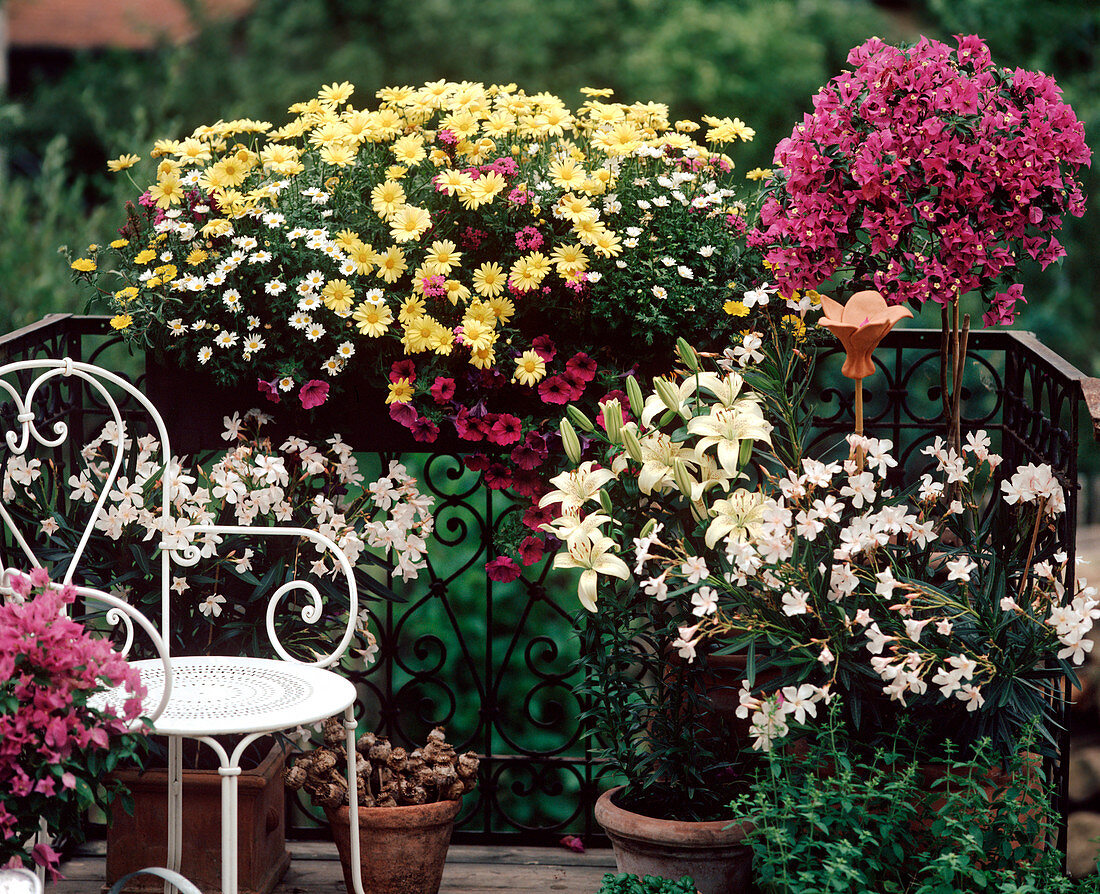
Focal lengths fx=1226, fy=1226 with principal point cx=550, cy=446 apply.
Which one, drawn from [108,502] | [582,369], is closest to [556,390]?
[582,369]

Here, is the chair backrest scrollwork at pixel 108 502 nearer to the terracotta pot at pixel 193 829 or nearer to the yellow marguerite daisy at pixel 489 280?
the terracotta pot at pixel 193 829

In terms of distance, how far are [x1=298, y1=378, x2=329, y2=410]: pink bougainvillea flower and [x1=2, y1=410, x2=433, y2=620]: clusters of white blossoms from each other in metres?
0.10

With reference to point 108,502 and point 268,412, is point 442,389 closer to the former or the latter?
point 268,412

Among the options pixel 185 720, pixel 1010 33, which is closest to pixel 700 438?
pixel 185 720

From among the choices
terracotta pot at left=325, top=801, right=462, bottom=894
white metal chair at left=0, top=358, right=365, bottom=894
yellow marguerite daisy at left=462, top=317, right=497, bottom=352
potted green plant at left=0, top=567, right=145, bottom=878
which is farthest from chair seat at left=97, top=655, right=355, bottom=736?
yellow marguerite daisy at left=462, top=317, right=497, bottom=352

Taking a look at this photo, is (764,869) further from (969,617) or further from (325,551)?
(325,551)

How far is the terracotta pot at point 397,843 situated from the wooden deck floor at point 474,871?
188mm

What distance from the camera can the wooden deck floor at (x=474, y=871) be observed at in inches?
101

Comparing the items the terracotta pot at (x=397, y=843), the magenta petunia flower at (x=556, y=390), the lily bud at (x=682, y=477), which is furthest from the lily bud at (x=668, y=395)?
the terracotta pot at (x=397, y=843)

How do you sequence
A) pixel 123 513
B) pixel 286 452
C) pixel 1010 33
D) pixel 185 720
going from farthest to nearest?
pixel 1010 33 < pixel 286 452 < pixel 123 513 < pixel 185 720

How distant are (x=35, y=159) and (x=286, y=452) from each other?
8.04 m

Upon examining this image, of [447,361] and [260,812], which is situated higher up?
[447,361]

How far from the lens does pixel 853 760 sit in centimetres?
209

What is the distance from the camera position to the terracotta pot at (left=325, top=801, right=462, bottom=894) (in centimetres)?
235
